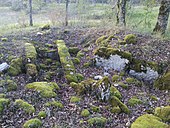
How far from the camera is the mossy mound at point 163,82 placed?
27.6ft

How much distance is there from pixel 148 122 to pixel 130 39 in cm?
571

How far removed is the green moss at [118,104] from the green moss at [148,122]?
71 cm

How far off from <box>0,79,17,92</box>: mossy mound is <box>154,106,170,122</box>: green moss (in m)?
4.72

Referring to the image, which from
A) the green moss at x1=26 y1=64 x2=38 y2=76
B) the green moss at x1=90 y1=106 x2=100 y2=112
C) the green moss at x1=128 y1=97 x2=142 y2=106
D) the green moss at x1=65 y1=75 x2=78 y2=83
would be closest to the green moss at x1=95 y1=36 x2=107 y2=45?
the green moss at x1=65 y1=75 x2=78 y2=83

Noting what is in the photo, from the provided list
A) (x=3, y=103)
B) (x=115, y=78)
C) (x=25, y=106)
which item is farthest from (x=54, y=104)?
(x=115, y=78)

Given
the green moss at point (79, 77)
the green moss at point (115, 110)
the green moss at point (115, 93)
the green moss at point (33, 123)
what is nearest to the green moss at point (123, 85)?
the green moss at point (115, 93)

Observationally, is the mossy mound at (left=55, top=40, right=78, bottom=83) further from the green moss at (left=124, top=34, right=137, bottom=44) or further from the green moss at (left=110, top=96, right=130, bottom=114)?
the green moss at (left=124, top=34, right=137, bottom=44)

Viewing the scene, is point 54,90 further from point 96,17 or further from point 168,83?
point 96,17

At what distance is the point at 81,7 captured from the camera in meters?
32.3

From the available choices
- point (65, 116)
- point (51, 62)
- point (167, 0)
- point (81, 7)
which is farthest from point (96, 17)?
point (65, 116)

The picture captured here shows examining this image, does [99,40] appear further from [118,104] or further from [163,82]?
[118,104]

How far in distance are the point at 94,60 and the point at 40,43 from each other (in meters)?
4.02

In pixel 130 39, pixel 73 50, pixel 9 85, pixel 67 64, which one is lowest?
pixel 9 85

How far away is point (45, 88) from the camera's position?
7.66 metres
